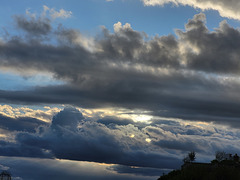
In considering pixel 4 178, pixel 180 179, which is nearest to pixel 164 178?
pixel 180 179

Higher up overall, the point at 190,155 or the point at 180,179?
the point at 190,155

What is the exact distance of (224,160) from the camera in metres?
136

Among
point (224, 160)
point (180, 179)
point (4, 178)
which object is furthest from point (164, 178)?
point (4, 178)

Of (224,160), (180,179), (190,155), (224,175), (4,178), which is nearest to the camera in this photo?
(224,175)

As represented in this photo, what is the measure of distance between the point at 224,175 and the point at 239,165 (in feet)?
137

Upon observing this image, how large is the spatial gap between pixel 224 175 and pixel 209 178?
4388mm

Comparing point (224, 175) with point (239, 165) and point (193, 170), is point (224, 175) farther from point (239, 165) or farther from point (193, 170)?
point (239, 165)

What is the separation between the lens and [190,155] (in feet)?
476

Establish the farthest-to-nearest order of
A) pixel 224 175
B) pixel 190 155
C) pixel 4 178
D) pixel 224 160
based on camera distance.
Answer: pixel 190 155 → pixel 224 160 → pixel 4 178 → pixel 224 175

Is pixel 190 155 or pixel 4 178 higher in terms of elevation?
pixel 190 155

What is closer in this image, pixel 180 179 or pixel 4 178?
pixel 180 179

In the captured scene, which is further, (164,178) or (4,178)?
(164,178)

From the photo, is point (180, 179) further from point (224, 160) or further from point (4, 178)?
point (4, 178)

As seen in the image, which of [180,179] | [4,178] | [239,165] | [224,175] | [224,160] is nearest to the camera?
[224,175]
